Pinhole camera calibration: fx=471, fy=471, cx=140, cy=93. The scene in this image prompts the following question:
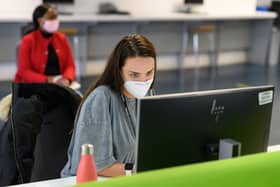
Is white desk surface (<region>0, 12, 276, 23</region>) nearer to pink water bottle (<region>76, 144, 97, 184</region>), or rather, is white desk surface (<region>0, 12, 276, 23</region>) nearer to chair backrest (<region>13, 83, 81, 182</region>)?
chair backrest (<region>13, 83, 81, 182</region>)

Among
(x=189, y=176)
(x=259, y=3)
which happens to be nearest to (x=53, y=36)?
(x=189, y=176)

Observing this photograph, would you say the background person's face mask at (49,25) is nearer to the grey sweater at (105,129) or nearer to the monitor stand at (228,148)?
the grey sweater at (105,129)

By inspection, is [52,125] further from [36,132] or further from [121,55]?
[121,55]

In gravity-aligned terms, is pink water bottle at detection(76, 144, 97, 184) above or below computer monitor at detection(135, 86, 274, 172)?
below

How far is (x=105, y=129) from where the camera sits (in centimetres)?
184

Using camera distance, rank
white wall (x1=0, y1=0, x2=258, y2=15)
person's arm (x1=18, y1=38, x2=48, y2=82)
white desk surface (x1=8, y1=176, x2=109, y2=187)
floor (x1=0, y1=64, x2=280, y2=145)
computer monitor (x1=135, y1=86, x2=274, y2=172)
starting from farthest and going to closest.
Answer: white wall (x1=0, y1=0, x2=258, y2=15)
floor (x1=0, y1=64, x2=280, y2=145)
person's arm (x1=18, y1=38, x2=48, y2=82)
white desk surface (x1=8, y1=176, x2=109, y2=187)
computer monitor (x1=135, y1=86, x2=274, y2=172)

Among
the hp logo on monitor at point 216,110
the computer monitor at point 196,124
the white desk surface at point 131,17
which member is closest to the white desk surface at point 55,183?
the computer monitor at point 196,124

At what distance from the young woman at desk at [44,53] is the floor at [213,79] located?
179 cm

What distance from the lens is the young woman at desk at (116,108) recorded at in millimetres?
1821

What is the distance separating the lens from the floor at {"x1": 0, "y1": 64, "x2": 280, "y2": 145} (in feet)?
20.5

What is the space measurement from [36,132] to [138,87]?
57 cm

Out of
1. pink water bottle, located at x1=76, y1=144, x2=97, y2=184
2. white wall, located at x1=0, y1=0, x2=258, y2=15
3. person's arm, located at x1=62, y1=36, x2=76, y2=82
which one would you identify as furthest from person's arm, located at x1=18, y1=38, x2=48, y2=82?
white wall, located at x1=0, y1=0, x2=258, y2=15

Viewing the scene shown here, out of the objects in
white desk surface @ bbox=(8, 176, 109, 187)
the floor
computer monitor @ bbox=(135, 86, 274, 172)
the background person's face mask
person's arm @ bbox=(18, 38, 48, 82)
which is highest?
the background person's face mask

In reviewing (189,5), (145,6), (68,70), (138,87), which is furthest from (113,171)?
(189,5)
